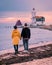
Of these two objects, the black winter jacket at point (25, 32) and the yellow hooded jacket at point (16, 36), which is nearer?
the yellow hooded jacket at point (16, 36)

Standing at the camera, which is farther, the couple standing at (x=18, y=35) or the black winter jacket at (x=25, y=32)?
the black winter jacket at (x=25, y=32)

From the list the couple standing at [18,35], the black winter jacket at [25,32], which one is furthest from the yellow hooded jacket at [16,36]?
the black winter jacket at [25,32]

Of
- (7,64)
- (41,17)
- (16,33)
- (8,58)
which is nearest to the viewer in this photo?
(7,64)

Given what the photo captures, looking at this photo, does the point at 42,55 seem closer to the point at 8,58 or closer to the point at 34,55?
the point at 34,55

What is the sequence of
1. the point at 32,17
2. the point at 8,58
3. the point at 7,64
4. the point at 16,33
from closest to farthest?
the point at 7,64
the point at 8,58
the point at 16,33
the point at 32,17

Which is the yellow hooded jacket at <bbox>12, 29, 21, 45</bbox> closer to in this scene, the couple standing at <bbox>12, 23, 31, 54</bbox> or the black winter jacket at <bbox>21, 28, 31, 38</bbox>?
the couple standing at <bbox>12, 23, 31, 54</bbox>

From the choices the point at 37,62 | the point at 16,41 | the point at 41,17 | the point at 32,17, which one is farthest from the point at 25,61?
the point at 41,17

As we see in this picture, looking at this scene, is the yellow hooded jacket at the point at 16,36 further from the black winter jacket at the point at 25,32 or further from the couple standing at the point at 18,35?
the black winter jacket at the point at 25,32

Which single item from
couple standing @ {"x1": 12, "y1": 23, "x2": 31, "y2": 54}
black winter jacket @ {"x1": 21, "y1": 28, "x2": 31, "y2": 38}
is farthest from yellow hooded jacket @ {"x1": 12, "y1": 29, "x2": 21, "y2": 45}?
black winter jacket @ {"x1": 21, "y1": 28, "x2": 31, "y2": 38}

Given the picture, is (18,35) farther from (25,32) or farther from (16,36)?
(25,32)

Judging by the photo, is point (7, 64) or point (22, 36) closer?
point (7, 64)

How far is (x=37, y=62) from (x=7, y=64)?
173cm

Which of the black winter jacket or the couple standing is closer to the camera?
the couple standing

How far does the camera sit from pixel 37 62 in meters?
20.7
